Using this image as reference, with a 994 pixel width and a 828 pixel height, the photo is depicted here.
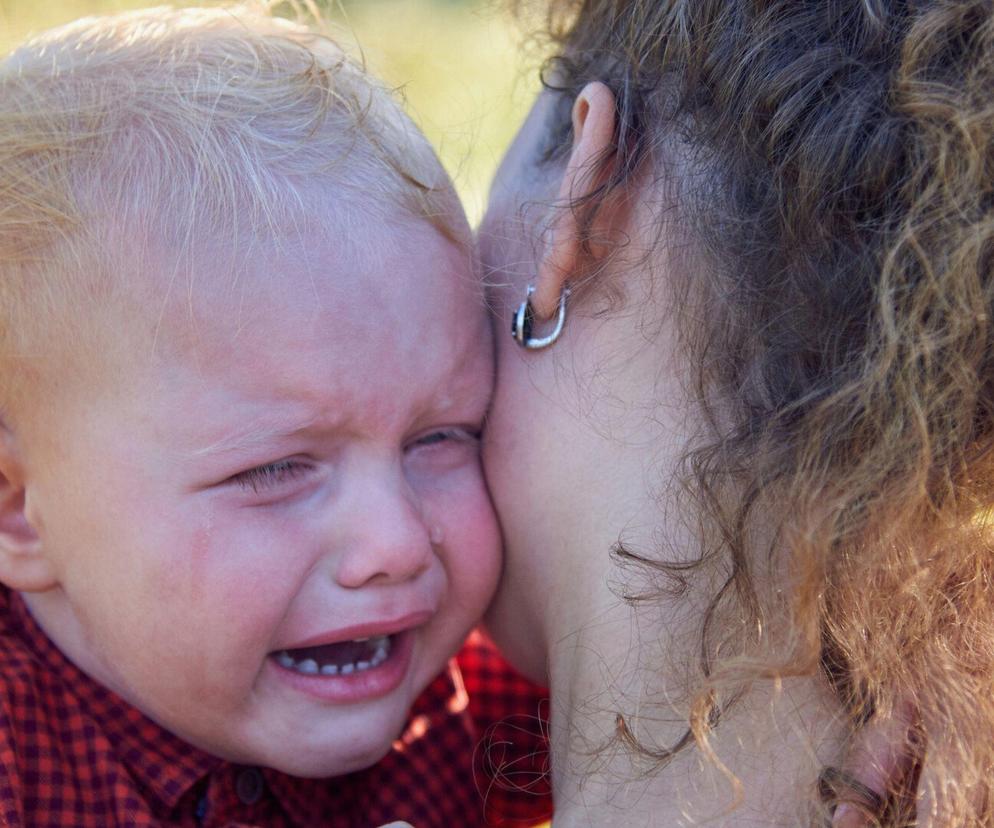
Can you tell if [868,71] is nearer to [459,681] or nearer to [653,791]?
[653,791]

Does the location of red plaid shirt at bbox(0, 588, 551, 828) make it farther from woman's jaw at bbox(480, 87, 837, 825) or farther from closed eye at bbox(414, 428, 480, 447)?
closed eye at bbox(414, 428, 480, 447)

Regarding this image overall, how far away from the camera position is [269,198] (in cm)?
151

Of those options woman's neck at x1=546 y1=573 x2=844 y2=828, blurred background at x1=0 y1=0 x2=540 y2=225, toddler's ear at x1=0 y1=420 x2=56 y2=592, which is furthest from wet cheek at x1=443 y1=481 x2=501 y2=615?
blurred background at x1=0 y1=0 x2=540 y2=225

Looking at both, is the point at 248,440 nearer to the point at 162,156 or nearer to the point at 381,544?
the point at 381,544

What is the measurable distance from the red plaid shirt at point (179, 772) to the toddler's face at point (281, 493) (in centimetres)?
6

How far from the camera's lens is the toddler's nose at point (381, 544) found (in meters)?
1.54

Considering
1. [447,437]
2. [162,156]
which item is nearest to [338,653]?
[447,437]

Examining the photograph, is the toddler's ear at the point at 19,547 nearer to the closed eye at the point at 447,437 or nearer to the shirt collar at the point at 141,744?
the shirt collar at the point at 141,744

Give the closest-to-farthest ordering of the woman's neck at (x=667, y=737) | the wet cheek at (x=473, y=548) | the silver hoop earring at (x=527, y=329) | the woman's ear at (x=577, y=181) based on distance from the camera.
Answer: the woman's neck at (x=667, y=737) → the woman's ear at (x=577, y=181) → the silver hoop earring at (x=527, y=329) → the wet cheek at (x=473, y=548)

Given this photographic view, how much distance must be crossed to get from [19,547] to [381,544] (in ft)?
1.74

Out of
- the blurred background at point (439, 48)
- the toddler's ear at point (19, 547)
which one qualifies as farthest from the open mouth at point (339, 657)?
the blurred background at point (439, 48)

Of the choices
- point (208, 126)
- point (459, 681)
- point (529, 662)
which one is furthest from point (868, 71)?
point (459, 681)

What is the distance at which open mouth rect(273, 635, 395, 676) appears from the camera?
5.39 feet

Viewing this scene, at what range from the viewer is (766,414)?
1.26 metres
